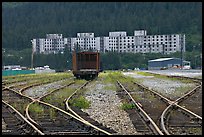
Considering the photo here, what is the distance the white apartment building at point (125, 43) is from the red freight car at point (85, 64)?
144 metres

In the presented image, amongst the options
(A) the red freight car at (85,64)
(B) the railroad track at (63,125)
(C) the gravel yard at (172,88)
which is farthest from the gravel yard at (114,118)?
(A) the red freight car at (85,64)

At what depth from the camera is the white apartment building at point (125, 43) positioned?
18800 cm

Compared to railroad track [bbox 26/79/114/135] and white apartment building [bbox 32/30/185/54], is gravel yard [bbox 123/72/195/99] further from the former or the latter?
white apartment building [bbox 32/30/185/54]

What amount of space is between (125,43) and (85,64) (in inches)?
6000

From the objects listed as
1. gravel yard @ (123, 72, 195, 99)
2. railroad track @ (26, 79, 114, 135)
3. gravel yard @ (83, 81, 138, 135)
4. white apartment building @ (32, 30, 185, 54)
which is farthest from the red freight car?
white apartment building @ (32, 30, 185, 54)

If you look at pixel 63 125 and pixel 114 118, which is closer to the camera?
pixel 63 125

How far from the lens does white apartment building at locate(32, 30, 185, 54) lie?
188000 millimetres

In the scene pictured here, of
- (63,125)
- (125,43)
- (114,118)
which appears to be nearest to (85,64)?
(114,118)

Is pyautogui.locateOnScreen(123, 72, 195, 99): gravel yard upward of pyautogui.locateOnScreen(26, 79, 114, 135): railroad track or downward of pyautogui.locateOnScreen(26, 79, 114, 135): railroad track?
downward

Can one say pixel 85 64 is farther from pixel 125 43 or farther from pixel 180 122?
pixel 125 43

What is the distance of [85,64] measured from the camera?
41156 mm

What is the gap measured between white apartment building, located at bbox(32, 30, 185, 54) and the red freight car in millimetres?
143556

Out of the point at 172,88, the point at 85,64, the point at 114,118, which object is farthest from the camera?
the point at 85,64

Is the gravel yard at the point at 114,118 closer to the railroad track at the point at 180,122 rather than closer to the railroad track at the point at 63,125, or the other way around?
the railroad track at the point at 63,125
